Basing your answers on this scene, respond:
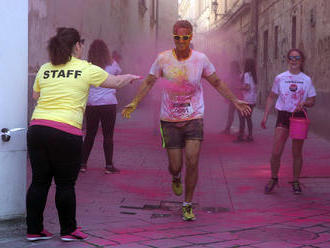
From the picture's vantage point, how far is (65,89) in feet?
16.6

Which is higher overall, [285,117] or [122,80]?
[122,80]

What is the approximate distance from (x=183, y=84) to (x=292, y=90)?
1.85m

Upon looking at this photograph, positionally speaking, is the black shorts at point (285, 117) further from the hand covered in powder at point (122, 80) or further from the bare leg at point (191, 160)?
the hand covered in powder at point (122, 80)

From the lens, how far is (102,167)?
966 centimetres

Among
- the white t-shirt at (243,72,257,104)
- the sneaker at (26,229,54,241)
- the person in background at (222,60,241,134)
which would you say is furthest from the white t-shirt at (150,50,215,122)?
the person in background at (222,60,241,134)

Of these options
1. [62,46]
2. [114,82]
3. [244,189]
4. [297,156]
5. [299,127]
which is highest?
[62,46]

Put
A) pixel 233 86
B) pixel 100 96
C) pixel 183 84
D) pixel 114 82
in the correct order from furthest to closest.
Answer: pixel 233 86, pixel 100 96, pixel 183 84, pixel 114 82

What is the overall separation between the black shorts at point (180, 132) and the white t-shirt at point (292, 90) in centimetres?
166

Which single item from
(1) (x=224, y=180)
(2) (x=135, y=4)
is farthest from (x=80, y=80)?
(2) (x=135, y=4)

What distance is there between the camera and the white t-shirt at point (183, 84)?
20.3 ft

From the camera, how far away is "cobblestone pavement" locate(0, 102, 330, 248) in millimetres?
5219

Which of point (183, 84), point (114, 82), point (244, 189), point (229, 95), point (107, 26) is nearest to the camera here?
point (114, 82)

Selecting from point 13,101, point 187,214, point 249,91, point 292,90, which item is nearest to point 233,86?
point 249,91

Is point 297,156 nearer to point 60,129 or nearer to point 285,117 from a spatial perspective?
point 285,117
